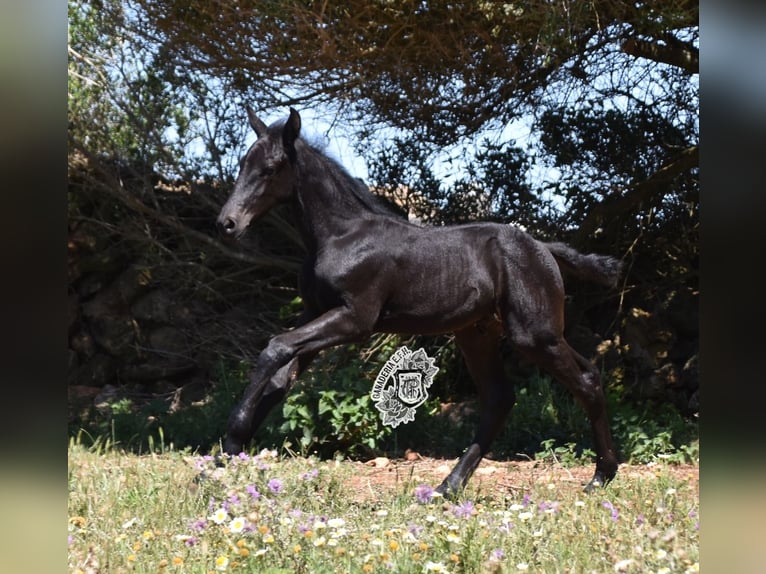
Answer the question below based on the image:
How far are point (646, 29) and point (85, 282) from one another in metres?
5.91

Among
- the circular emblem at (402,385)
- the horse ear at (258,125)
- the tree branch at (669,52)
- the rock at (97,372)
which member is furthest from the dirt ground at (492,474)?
the rock at (97,372)

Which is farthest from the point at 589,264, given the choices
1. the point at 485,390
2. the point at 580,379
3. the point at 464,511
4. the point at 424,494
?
the point at 464,511

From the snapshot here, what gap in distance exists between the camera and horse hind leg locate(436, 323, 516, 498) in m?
4.45

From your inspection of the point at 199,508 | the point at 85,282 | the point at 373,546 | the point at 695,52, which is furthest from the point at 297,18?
the point at 85,282

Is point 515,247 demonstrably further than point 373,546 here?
Yes

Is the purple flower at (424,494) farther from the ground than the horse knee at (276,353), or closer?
closer

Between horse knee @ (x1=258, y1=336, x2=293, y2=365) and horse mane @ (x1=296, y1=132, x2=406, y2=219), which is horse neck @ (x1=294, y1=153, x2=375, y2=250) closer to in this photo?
horse mane @ (x1=296, y1=132, x2=406, y2=219)

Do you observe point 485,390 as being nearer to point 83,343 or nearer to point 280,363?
point 280,363

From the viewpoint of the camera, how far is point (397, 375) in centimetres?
474

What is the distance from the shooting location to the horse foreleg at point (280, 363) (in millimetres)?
3873

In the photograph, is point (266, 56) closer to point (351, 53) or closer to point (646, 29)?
point (351, 53)

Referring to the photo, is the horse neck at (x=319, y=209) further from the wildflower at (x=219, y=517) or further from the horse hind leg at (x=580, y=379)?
the wildflower at (x=219, y=517)

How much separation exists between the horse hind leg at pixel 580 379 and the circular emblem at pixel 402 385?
688mm

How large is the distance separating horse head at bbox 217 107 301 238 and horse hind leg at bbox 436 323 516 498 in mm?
1360
